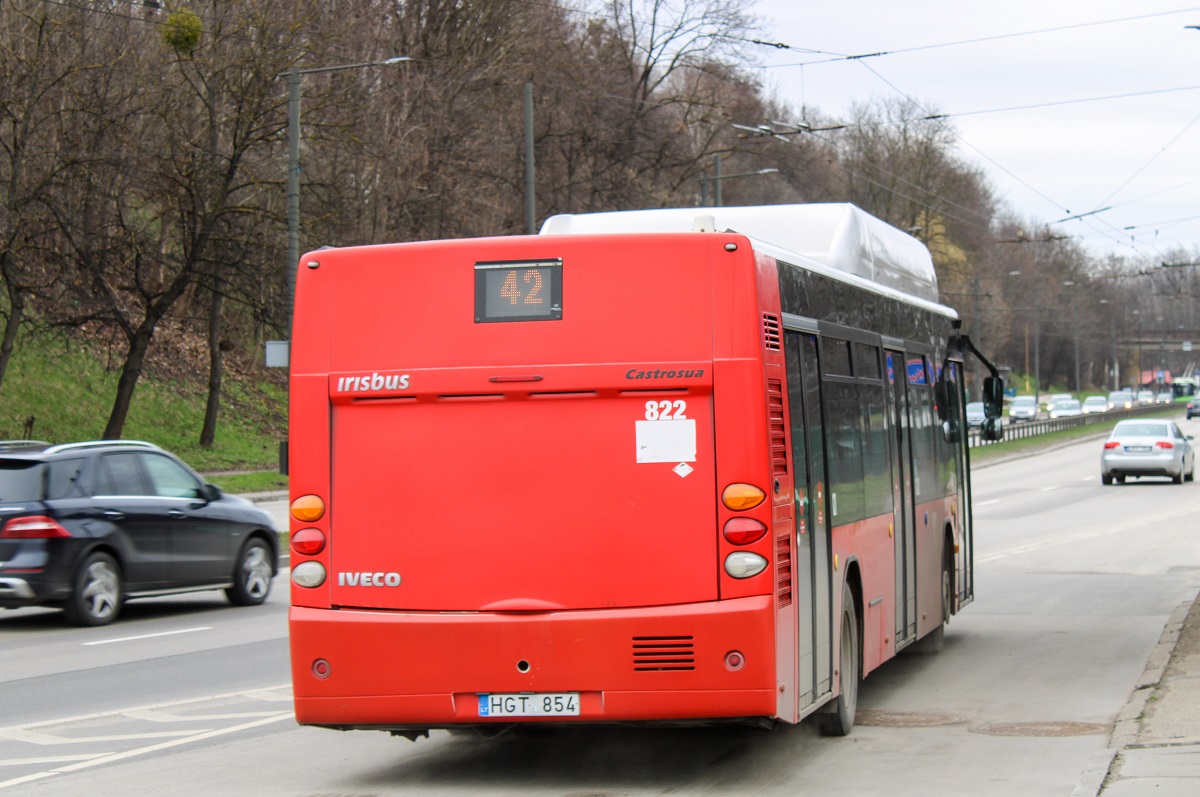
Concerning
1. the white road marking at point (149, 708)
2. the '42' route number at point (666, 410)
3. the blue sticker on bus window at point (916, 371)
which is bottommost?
the white road marking at point (149, 708)

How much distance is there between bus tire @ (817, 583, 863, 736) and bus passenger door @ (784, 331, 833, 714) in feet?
1.39

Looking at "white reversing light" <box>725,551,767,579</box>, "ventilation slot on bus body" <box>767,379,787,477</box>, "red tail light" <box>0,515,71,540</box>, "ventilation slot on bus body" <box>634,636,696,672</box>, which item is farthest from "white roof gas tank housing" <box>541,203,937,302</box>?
"red tail light" <box>0,515,71,540</box>

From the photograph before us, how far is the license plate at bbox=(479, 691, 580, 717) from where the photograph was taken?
7.40 metres

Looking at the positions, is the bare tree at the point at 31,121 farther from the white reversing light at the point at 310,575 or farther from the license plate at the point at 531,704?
the license plate at the point at 531,704

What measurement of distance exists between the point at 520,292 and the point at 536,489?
0.90m

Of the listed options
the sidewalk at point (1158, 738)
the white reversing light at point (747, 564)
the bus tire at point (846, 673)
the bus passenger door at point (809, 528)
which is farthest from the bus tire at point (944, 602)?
the white reversing light at point (747, 564)

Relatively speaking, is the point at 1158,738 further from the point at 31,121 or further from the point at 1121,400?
the point at 1121,400

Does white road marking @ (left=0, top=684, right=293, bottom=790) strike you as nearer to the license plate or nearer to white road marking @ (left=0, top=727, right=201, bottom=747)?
white road marking @ (left=0, top=727, right=201, bottom=747)

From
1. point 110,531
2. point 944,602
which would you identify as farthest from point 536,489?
point 110,531

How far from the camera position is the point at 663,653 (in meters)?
7.32

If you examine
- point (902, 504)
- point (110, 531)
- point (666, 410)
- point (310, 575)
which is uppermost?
point (666, 410)

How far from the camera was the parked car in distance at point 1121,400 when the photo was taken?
103656mm

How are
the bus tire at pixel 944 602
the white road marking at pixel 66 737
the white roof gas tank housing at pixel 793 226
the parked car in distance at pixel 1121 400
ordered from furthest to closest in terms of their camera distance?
1. the parked car in distance at pixel 1121 400
2. the bus tire at pixel 944 602
3. the white roof gas tank housing at pixel 793 226
4. the white road marking at pixel 66 737

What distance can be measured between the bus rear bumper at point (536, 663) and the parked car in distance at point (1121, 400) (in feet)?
322
